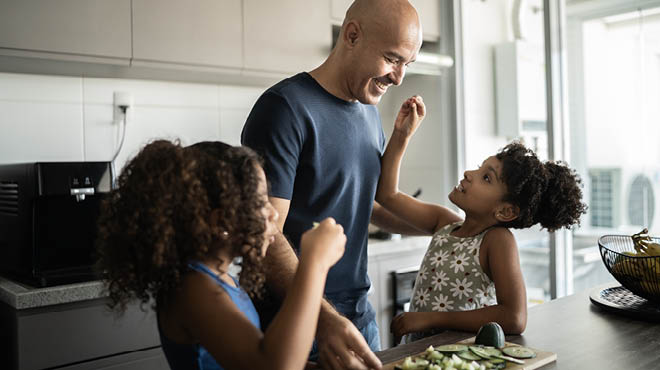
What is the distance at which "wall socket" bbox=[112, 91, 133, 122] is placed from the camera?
250 cm

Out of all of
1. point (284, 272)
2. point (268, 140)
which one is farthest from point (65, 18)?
point (284, 272)

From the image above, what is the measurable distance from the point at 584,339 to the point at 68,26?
6.26ft

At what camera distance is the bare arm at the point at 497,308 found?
4.08 ft

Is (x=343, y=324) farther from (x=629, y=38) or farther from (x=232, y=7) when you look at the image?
(x=629, y=38)

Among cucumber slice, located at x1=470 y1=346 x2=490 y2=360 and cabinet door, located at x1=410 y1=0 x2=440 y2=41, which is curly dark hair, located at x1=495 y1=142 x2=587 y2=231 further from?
cabinet door, located at x1=410 y1=0 x2=440 y2=41

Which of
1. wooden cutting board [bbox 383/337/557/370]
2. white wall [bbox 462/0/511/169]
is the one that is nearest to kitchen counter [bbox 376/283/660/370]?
wooden cutting board [bbox 383/337/557/370]

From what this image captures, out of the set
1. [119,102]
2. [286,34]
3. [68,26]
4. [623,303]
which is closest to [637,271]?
[623,303]

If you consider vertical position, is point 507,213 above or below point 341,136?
below

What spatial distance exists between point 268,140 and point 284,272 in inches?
12.0

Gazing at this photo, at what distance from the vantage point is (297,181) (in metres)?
1.39

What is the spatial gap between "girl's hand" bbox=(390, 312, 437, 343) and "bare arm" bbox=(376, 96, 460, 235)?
37 centimetres

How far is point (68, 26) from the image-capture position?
2.10 meters

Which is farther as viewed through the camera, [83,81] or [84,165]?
[83,81]

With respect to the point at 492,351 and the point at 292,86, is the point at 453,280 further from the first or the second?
the point at 292,86
